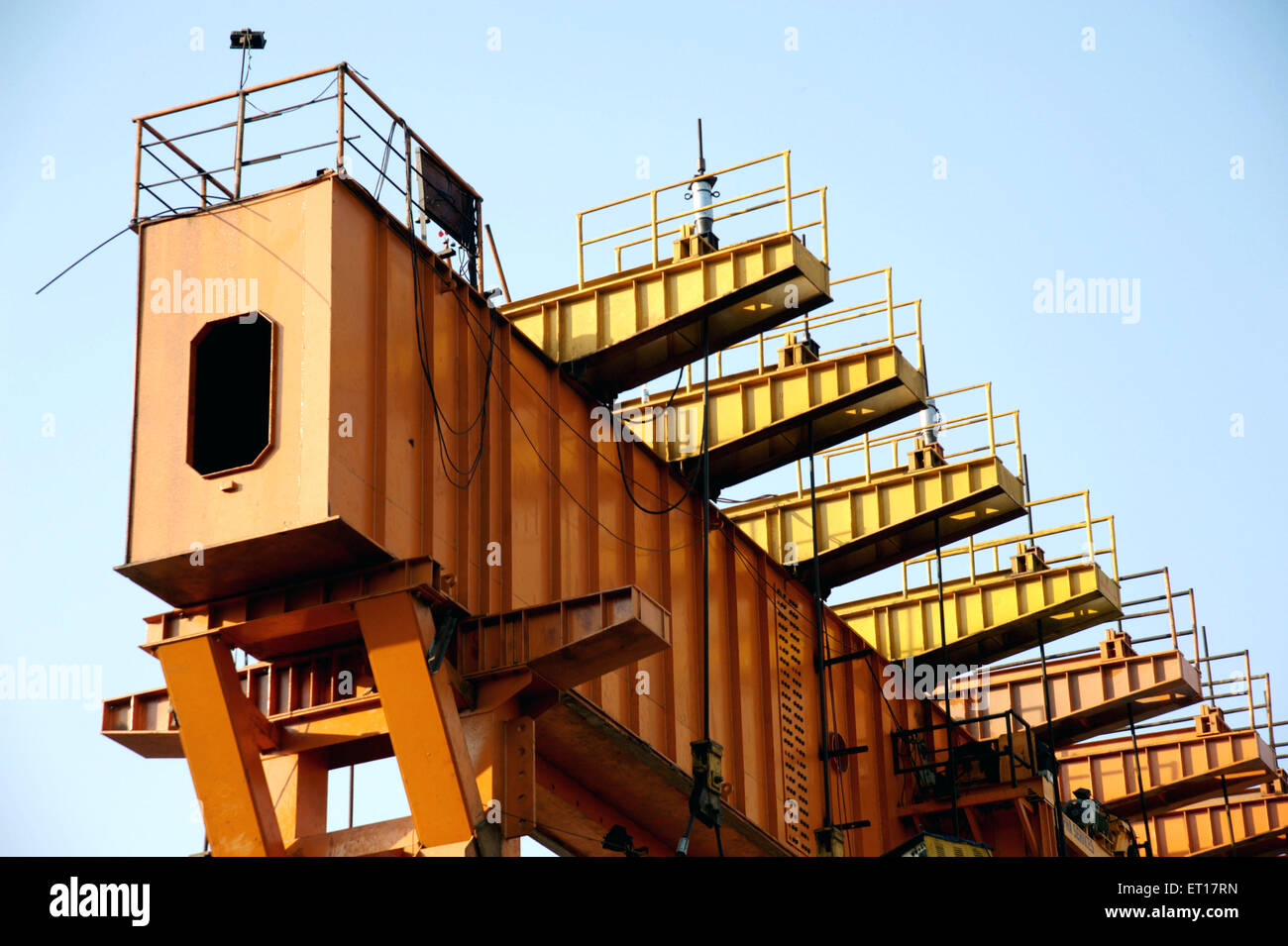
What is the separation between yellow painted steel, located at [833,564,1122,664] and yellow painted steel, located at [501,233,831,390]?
28.6 feet

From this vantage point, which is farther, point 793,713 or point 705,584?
point 793,713

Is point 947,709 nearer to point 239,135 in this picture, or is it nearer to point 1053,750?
point 1053,750

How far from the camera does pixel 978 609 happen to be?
29.2 m

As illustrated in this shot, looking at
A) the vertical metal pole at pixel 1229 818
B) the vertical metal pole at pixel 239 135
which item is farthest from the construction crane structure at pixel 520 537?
the vertical metal pole at pixel 1229 818

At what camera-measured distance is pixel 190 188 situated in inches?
702

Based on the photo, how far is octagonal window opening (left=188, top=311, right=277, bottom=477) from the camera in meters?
16.7

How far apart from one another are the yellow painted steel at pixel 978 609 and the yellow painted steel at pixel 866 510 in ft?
7.61

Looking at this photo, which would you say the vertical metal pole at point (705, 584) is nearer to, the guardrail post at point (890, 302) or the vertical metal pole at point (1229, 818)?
the guardrail post at point (890, 302)

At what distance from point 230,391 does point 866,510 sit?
11670 mm

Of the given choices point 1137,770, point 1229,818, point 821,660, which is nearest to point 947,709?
point 821,660

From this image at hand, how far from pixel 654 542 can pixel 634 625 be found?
4830mm

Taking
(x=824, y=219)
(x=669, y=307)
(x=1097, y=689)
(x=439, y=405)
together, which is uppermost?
(x=824, y=219)

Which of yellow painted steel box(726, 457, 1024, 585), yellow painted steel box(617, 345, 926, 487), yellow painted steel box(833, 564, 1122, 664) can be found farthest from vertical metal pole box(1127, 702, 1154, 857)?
yellow painted steel box(617, 345, 926, 487)
